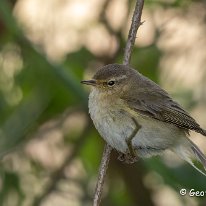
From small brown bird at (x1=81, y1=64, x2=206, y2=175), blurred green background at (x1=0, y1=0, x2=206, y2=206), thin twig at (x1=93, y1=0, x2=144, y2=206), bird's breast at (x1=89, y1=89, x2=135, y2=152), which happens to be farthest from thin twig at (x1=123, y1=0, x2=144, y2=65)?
blurred green background at (x1=0, y1=0, x2=206, y2=206)

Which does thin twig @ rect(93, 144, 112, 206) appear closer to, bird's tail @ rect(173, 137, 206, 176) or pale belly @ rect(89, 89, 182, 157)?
pale belly @ rect(89, 89, 182, 157)

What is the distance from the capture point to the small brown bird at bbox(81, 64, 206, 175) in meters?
7.15

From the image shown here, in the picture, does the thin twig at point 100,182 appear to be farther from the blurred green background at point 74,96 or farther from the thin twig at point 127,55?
the blurred green background at point 74,96

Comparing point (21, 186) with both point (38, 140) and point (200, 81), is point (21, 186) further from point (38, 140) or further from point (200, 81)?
point (200, 81)

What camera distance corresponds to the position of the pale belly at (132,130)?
710cm

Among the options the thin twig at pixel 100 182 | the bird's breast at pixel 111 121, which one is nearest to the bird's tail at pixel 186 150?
the bird's breast at pixel 111 121

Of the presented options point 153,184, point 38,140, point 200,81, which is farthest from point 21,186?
point 200,81

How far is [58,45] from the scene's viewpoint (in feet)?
29.1

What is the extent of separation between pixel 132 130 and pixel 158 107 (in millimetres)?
427

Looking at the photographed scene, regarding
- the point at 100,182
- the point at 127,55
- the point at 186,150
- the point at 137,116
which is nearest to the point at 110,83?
the point at 137,116

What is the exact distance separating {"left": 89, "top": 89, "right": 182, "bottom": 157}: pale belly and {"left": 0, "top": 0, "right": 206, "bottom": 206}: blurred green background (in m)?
0.87

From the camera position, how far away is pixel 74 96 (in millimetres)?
8156

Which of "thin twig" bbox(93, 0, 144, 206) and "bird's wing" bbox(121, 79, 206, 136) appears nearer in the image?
"thin twig" bbox(93, 0, 144, 206)

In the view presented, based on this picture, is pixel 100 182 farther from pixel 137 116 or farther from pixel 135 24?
pixel 135 24
